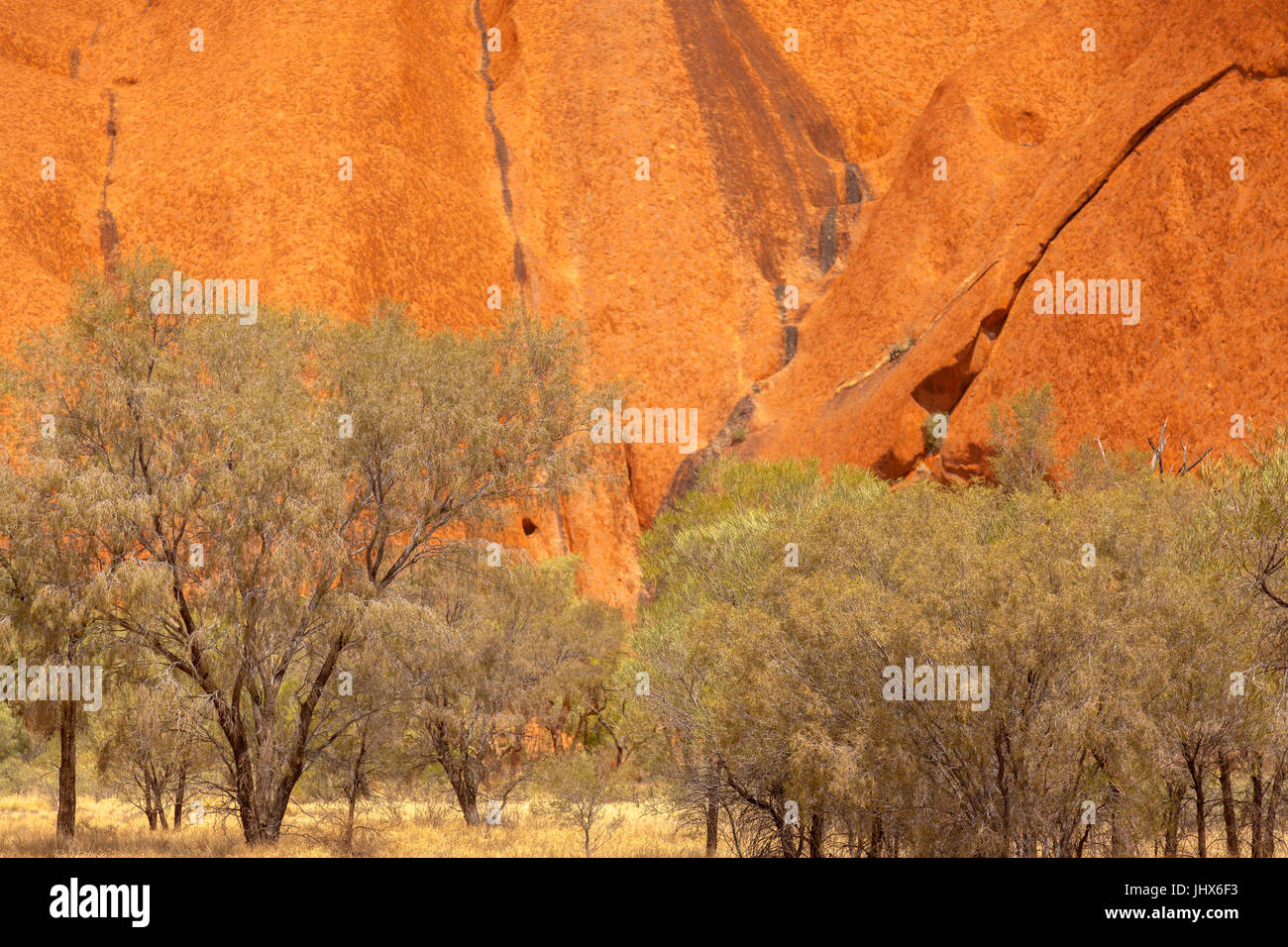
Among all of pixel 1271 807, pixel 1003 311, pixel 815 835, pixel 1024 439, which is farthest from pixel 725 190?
pixel 1271 807

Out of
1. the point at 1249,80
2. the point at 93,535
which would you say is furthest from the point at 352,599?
the point at 1249,80

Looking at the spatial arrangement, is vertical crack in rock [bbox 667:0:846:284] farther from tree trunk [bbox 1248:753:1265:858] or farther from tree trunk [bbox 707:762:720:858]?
tree trunk [bbox 1248:753:1265:858]

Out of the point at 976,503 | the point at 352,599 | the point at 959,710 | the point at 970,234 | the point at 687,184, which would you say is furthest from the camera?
the point at 687,184

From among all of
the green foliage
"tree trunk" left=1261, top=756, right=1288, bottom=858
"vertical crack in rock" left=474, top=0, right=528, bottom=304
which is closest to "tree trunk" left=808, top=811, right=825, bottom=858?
"tree trunk" left=1261, top=756, right=1288, bottom=858

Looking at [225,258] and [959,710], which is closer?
[959,710]

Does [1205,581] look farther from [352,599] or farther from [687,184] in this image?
[687,184]

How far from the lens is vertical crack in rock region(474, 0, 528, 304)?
5048 cm

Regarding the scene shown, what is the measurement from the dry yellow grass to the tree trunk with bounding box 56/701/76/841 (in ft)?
1.18

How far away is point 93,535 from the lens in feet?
50.5

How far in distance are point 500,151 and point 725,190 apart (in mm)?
11388
